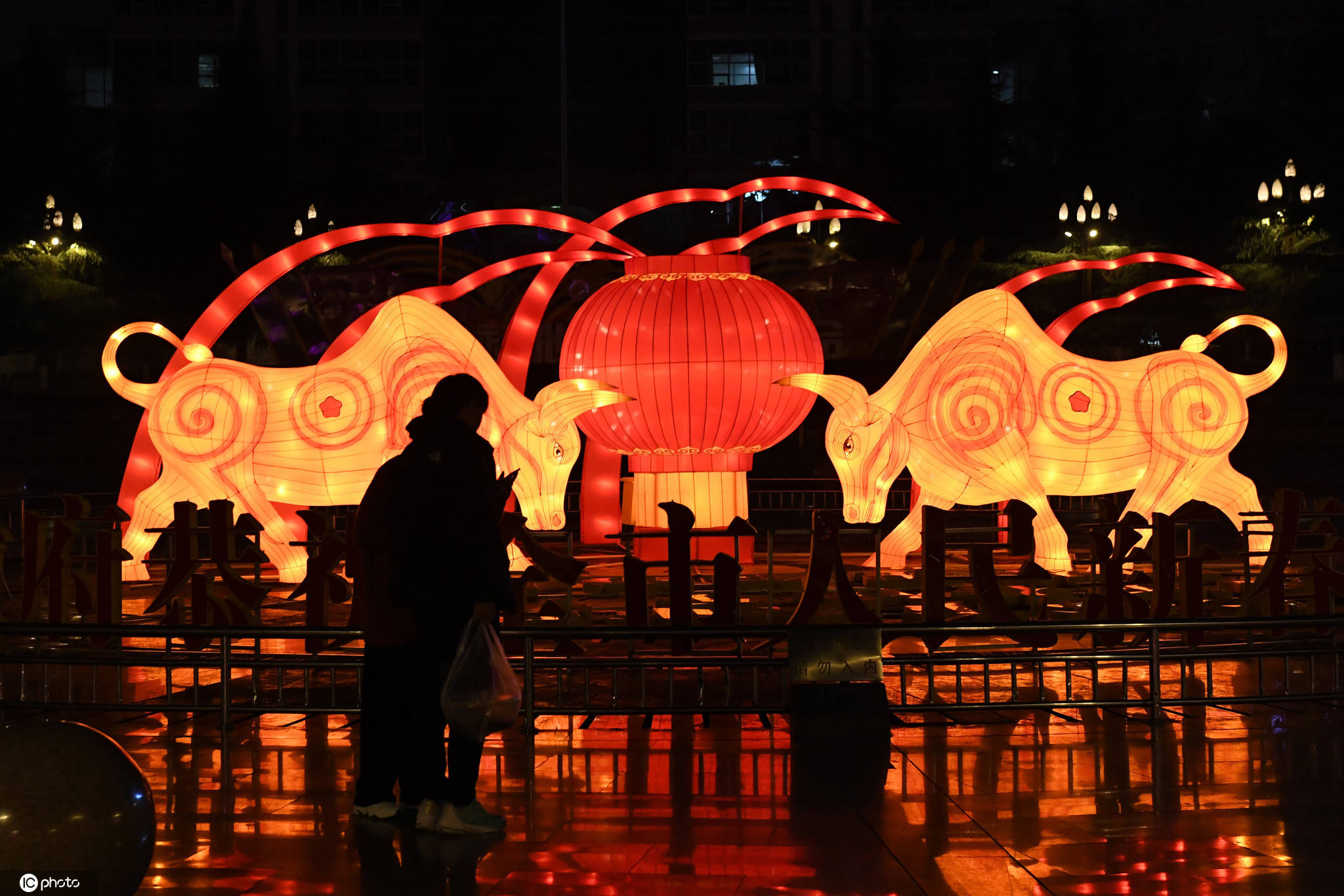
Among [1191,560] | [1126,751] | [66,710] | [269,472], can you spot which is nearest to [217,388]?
[269,472]

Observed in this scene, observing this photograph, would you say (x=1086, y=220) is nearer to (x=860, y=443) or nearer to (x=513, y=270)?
(x=513, y=270)

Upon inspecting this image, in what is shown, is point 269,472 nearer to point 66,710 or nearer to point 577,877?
point 66,710

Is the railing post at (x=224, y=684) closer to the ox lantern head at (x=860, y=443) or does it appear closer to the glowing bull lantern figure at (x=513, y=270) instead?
the glowing bull lantern figure at (x=513, y=270)

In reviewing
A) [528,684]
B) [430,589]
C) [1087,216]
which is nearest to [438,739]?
[430,589]

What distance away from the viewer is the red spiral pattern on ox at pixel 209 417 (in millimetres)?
13133

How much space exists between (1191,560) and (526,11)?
34.5 m

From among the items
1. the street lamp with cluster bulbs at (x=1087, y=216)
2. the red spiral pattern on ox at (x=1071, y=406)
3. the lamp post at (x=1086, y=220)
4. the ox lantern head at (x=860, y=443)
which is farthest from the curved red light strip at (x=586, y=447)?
the lamp post at (x=1086, y=220)

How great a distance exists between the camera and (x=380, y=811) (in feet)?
17.4

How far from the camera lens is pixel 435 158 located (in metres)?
41.7

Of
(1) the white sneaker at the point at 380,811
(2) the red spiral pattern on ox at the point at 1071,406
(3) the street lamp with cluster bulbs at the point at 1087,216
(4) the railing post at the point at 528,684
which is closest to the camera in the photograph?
(1) the white sneaker at the point at 380,811

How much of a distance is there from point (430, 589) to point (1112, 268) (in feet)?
37.8

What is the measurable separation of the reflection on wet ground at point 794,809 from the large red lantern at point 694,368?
6.36 metres

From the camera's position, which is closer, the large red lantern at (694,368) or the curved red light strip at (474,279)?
the large red lantern at (694,368)

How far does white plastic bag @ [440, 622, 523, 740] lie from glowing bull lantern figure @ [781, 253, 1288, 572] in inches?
323
